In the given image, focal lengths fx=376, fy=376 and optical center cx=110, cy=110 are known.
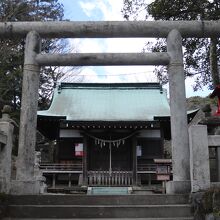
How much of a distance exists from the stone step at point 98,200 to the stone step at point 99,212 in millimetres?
346

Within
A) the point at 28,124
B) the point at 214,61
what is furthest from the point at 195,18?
the point at 28,124

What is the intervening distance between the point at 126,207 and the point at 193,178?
1406 millimetres

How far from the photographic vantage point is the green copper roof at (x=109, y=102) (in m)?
18.7

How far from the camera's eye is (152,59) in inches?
361

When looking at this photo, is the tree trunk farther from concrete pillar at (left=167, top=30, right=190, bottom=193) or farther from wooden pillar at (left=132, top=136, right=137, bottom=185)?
concrete pillar at (left=167, top=30, right=190, bottom=193)

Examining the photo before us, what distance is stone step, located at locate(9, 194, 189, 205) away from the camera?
24.1ft

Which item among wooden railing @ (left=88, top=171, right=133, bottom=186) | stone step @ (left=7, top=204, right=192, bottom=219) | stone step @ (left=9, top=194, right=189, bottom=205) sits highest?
wooden railing @ (left=88, top=171, right=133, bottom=186)

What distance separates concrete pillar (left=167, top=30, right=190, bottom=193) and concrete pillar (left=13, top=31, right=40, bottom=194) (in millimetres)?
3174

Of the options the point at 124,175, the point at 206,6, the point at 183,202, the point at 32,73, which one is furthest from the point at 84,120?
the point at 183,202

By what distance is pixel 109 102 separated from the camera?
20672 mm

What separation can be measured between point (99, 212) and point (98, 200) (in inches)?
17.9

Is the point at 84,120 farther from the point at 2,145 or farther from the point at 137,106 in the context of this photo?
the point at 2,145

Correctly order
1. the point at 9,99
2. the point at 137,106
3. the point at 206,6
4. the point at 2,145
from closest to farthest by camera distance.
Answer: the point at 2,145, the point at 206,6, the point at 137,106, the point at 9,99

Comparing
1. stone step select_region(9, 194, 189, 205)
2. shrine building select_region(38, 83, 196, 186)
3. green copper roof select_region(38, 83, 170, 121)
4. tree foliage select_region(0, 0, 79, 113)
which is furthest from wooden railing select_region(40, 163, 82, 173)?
stone step select_region(9, 194, 189, 205)
